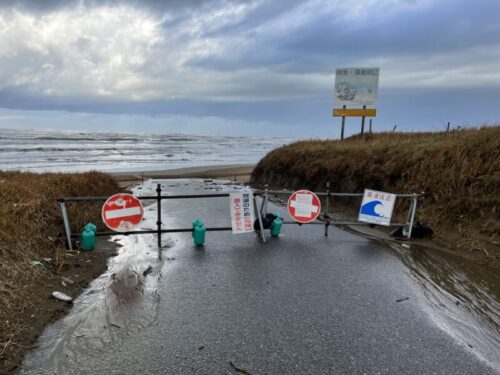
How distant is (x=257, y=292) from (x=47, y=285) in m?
2.96

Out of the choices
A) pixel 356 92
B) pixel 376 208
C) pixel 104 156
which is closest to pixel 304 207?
pixel 376 208

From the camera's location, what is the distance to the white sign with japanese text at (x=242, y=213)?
7430 mm

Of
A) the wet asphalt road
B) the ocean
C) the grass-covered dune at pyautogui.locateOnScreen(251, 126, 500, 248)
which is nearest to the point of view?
the wet asphalt road

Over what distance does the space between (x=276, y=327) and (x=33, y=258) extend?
4.06m

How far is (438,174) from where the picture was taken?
8820 millimetres

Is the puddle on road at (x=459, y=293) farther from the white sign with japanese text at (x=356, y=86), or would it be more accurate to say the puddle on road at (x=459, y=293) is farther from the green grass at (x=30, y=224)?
the white sign with japanese text at (x=356, y=86)

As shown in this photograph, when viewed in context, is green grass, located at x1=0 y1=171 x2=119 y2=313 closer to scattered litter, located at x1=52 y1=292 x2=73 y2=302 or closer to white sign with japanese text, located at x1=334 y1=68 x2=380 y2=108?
scattered litter, located at x1=52 y1=292 x2=73 y2=302

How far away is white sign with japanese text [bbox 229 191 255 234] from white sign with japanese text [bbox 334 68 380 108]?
11.9 m

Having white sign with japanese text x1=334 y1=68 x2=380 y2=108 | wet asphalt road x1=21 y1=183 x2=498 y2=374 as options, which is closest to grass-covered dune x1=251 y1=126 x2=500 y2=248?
wet asphalt road x1=21 y1=183 x2=498 y2=374

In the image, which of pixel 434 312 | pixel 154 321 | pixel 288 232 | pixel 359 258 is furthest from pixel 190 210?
pixel 434 312

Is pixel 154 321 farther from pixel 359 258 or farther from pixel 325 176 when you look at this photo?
pixel 325 176

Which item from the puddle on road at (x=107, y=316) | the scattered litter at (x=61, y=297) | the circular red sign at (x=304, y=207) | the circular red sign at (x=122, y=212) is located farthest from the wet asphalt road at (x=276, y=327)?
the circular red sign at (x=304, y=207)

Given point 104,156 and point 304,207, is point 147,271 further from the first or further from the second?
point 104,156

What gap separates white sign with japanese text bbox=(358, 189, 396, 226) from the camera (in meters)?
7.98
